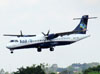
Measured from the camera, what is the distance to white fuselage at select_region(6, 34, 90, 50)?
102 m

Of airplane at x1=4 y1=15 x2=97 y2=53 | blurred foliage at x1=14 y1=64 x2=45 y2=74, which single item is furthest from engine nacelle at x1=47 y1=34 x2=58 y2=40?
blurred foliage at x1=14 y1=64 x2=45 y2=74

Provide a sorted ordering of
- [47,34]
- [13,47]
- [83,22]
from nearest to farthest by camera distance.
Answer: [13,47]
[47,34]
[83,22]

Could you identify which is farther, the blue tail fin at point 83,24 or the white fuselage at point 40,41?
the blue tail fin at point 83,24

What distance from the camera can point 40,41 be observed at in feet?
345

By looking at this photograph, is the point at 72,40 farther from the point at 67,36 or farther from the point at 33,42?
the point at 33,42

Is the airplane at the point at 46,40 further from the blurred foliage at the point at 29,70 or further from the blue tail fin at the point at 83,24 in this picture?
the blurred foliage at the point at 29,70

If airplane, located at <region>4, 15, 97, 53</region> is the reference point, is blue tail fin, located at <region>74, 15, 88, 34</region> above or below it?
above

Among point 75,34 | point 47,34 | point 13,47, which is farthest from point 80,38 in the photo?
point 13,47

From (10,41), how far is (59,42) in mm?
12743

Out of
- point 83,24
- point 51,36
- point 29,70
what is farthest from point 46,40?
point 29,70

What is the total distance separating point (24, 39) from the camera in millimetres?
103438

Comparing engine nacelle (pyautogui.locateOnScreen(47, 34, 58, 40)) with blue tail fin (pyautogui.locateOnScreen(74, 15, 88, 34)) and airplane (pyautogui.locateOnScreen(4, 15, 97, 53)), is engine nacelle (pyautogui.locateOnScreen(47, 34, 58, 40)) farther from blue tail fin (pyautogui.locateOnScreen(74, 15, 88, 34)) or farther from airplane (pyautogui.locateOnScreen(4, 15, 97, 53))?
blue tail fin (pyautogui.locateOnScreen(74, 15, 88, 34))

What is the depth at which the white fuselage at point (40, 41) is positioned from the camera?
10175cm

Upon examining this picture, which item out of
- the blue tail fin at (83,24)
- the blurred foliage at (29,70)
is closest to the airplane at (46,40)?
the blue tail fin at (83,24)
